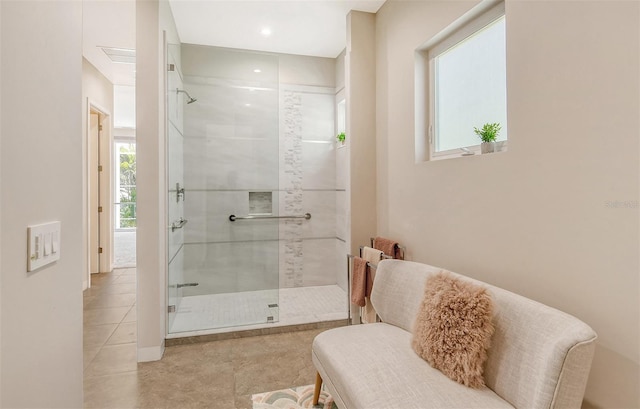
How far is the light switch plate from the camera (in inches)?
33.3

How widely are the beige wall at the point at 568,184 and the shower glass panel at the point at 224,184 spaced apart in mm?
1684

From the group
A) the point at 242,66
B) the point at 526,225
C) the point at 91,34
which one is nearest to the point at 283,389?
the point at 526,225

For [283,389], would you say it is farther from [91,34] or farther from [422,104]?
[91,34]

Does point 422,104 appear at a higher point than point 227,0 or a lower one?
lower

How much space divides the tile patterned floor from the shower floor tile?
0.13 metres

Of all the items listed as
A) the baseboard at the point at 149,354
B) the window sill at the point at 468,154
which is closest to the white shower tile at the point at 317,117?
the window sill at the point at 468,154

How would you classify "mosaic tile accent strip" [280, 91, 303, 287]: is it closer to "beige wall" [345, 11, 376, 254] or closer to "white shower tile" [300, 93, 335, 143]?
"white shower tile" [300, 93, 335, 143]

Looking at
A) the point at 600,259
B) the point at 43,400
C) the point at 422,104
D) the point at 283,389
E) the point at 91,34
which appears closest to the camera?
the point at 43,400

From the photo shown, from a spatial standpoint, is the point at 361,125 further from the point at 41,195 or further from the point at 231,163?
the point at 41,195

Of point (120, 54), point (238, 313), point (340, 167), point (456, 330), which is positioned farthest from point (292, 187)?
point (456, 330)

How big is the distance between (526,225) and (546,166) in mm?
272

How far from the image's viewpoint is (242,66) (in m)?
3.05

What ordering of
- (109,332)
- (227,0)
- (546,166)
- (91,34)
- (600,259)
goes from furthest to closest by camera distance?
1. (91,34)
2. (109,332)
3. (227,0)
4. (546,166)
5. (600,259)

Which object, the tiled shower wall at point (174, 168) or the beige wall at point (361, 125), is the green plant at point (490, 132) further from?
the tiled shower wall at point (174, 168)
